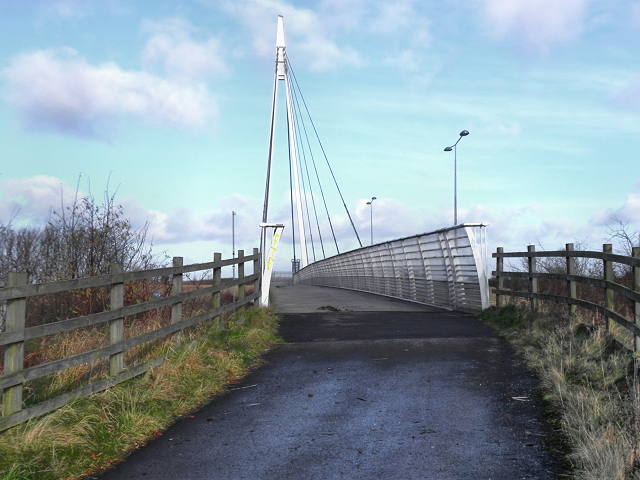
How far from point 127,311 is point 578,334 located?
5841mm

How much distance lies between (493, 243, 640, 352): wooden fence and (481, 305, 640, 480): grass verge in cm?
26

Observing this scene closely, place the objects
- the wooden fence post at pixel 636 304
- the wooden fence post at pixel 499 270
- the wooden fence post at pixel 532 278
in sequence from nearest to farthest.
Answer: the wooden fence post at pixel 636 304 < the wooden fence post at pixel 532 278 < the wooden fence post at pixel 499 270

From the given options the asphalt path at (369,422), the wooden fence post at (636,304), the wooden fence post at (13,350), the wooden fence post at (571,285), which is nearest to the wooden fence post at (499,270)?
the wooden fence post at (571,285)

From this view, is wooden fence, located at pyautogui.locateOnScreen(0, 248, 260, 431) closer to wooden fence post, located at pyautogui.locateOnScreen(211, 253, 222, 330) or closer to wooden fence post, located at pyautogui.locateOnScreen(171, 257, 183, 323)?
wooden fence post, located at pyautogui.locateOnScreen(171, 257, 183, 323)

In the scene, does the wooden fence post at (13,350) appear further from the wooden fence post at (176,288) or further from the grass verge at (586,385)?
the grass verge at (586,385)

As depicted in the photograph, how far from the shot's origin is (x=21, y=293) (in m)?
5.22

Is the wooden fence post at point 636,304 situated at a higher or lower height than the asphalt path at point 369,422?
higher

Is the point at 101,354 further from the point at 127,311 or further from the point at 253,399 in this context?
the point at 253,399

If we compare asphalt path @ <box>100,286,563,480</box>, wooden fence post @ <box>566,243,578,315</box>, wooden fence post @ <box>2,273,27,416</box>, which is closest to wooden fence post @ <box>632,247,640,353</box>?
asphalt path @ <box>100,286,563,480</box>

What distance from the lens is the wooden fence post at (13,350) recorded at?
518 centimetres

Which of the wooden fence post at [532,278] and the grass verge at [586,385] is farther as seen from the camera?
the wooden fence post at [532,278]

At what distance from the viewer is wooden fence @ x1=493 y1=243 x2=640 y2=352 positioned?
7191mm

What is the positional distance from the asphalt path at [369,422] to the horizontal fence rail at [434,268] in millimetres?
3872

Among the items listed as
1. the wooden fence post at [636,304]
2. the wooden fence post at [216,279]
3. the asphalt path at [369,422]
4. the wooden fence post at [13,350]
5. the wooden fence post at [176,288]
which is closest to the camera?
the asphalt path at [369,422]
